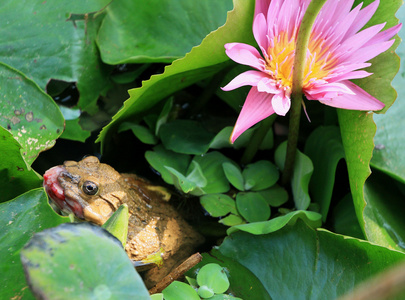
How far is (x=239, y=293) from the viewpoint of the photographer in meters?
1.14

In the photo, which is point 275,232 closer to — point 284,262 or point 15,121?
point 284,262

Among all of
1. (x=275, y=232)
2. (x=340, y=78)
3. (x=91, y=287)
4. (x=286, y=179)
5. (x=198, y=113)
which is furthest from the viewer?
(x=198, y=113)

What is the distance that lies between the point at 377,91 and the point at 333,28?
22 centimetres

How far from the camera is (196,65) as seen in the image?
121 centimetres

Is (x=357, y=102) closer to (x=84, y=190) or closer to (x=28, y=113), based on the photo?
(x=84, y=190)

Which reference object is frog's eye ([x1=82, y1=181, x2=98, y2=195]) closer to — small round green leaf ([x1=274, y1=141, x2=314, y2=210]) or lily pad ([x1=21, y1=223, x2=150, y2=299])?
lily pad ([x1=21, y1=223, x2=150, y2=299])

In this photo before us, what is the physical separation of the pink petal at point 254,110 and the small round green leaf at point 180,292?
0.44 m

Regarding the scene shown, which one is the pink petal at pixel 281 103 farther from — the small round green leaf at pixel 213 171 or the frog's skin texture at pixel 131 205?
the frog's skin texture at pixel 131 205

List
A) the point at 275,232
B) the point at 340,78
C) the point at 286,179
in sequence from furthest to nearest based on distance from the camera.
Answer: the point at 286,179, the point at 275,232, the point at 340,78

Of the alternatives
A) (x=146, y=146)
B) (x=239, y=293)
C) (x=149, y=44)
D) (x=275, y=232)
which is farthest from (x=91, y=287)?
(x=149, y=44)

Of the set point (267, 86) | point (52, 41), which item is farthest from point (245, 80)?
point (52, 41)

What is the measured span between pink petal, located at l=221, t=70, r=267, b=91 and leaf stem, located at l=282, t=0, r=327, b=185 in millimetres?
97

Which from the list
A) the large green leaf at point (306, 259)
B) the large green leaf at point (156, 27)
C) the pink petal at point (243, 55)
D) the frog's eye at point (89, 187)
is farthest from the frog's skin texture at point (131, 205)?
the pink petal at point (243, 55)

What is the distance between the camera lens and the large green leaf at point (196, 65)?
1.11 meters
